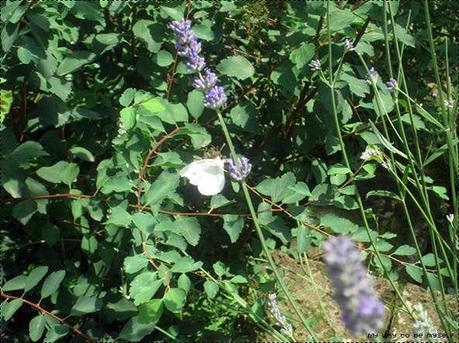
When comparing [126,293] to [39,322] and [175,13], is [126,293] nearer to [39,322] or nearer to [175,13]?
[39,322]

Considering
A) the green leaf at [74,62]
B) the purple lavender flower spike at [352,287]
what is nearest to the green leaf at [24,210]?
the green leaf at [74,62]

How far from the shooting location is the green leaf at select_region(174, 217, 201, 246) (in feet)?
5.10

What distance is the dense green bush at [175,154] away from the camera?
1482mm

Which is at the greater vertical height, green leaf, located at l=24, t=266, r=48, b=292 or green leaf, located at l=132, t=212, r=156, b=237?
green leaf, located at l=132, t=212, r=156, b=237

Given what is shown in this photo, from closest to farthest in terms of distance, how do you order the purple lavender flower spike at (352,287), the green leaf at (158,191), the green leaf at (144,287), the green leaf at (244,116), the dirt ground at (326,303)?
the purple lavender flower spike at (352,287)
the green leaf at (144,287)
the green leaf at (158,191)
the green leaf at (244,116)
the dirt ground at (326,303)

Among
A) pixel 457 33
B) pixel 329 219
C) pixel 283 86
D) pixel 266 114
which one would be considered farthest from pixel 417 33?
pixel 329 219

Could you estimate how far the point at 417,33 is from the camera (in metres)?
2.52

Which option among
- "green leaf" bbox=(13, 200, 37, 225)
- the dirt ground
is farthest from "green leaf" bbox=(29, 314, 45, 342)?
the dirt ground

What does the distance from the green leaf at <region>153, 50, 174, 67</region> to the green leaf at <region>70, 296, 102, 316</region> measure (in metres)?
0.66

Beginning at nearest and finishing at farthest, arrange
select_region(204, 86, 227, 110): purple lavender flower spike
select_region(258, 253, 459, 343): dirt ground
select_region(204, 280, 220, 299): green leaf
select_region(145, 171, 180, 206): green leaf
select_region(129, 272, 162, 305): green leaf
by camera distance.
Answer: select_region(204, 86, 227, 110): purple lavender flower spike → select_region(129, 272, 162, 305): green leaf → select_region(145, 171, 180, 206): green leaf → select_region(204, 280, 220, 299): green leaf → select_region(258, 253, 459, 343): dirt ground

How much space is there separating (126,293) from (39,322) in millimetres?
240

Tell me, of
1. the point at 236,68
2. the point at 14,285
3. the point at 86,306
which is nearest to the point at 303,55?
the point at 236,68

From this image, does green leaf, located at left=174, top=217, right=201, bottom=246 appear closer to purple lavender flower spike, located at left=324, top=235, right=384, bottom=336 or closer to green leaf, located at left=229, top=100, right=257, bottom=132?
green leaf, located at left=229, top=100, right=257, bottom=132

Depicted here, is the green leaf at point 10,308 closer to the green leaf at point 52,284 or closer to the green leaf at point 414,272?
the green leaf at point 52,284
